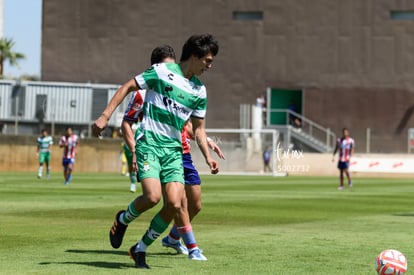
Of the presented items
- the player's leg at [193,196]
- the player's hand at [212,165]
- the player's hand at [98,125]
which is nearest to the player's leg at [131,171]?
the player's leg at [193,196]

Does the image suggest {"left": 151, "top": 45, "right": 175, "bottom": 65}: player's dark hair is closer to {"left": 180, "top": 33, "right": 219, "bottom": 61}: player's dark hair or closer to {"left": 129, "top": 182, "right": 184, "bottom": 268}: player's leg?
{"left": 180, "top": 33, "right": 219, "bottom": 61}: player's dark hair

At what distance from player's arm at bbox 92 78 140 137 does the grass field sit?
142 centimetres

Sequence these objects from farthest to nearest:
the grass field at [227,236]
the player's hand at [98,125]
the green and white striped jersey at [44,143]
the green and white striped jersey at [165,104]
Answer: the green and white striped jersey at [44,143], the grass field at [227,236], the green and white striped jersey at [165,104], the player's hand at [98,125]

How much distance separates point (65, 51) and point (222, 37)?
10808 millimetres

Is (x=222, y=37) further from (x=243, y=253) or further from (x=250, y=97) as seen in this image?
(x=243, y=253)

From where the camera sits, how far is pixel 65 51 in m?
69.9

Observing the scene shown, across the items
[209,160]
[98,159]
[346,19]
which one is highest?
[346,19]

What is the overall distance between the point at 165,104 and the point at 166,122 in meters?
0.19

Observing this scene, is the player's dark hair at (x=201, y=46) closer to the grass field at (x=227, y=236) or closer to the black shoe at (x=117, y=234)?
the black shoe at (x=117, y=234)

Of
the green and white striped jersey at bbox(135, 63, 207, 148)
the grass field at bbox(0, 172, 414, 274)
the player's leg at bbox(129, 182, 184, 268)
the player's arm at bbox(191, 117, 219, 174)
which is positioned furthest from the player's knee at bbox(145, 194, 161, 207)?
the player's arm at bbox(191, 117, 219, 174)

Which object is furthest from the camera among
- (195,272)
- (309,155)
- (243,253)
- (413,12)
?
(413,12)

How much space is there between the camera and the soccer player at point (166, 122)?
423 inches

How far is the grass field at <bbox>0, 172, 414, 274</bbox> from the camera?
10961 mm

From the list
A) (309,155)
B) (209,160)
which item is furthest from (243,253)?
(309,155)
